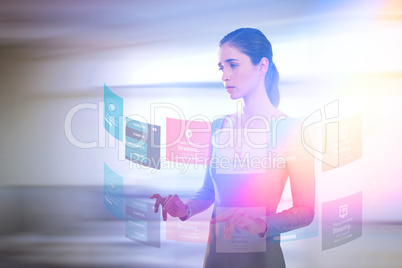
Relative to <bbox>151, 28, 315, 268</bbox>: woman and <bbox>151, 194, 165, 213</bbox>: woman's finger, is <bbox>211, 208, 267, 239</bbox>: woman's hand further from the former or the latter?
<bbox>151, 194, 165, 213</bbox>: woman's finger

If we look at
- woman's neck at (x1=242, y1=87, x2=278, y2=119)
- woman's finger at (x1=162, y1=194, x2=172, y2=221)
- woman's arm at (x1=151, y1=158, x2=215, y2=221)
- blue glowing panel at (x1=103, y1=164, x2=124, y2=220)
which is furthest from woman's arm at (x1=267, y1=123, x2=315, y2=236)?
blue glowing panel at (x1=103, y1=164, x2=124, y2=220)

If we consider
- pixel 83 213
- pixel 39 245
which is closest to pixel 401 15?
pixel 83 213

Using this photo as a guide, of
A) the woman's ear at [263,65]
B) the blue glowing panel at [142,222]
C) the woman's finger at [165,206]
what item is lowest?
the blue glowing panel at [142,222]

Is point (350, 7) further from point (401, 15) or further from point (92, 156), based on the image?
point (92, 156)

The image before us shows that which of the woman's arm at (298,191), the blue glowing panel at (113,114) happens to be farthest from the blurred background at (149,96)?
the woman's arm at (298,191)

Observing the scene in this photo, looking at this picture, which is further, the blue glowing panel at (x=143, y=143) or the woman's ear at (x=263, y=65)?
the blue glowing panel at (x=143, y=143)

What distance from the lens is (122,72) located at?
1619 millimetres

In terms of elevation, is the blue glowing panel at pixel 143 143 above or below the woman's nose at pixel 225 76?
below

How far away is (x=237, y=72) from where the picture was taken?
4.56ft

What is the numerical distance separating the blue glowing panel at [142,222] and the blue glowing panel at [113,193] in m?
0.05

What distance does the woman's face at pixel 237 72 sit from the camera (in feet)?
4.47

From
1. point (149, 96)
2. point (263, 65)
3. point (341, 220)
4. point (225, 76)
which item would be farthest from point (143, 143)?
point (341, 220)

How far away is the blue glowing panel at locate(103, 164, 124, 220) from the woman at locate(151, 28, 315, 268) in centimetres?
27

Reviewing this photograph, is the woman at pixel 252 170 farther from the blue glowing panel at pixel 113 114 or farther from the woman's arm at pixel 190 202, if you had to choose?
the blue glowing panel at pixel 113 114
